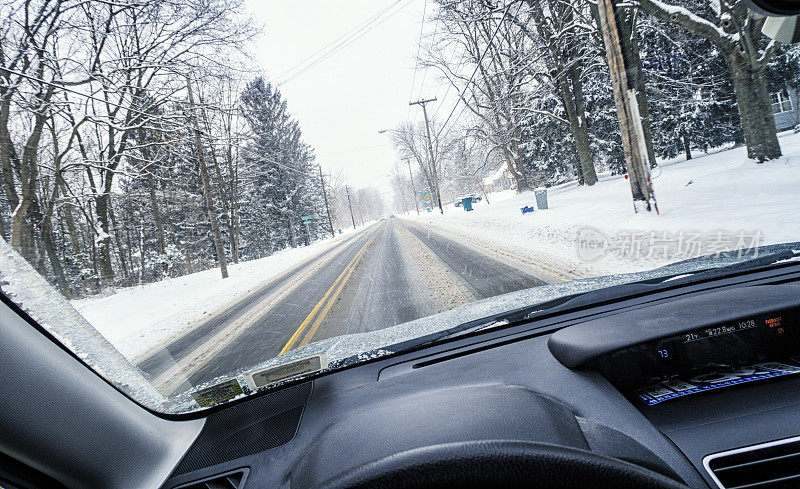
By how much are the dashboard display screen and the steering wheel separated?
1.08 metres

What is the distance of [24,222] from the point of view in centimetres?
207

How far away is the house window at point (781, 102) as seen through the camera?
9.61 feet

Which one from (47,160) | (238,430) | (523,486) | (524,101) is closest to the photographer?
(523,486)

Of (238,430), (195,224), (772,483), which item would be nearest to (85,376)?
(238,430)

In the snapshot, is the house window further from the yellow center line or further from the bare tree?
the yellow center line

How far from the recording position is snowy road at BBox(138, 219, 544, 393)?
4168 millimetres

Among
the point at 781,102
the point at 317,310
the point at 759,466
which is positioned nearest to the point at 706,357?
the point at 759,466

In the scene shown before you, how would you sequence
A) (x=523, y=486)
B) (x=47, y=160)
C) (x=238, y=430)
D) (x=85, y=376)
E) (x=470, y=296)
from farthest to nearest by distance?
(x=470, y=296) < (x=47, y=160) < (x=238, y=430) < (x=85, y=376) < (x=523, y=486)

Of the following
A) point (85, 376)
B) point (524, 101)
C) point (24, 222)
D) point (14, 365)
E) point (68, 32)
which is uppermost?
point (524, 101)

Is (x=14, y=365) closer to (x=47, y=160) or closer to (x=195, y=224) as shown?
(x=47, y=160)

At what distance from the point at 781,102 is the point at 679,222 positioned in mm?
3553

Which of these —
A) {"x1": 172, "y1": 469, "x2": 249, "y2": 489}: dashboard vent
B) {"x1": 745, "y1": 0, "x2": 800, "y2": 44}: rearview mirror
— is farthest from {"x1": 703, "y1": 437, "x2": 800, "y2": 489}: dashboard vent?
{"x1": 745, "y1": 0, "x2": 800, "y2": 44}: rearview mirror

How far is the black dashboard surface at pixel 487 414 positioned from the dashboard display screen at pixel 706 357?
0.32ft

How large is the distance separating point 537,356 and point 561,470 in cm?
130
